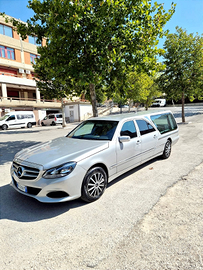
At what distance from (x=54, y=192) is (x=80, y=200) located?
0.69 meters

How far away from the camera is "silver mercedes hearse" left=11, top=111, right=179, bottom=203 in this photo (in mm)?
3131

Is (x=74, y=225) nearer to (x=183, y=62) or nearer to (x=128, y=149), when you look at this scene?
(x=128, y=149)

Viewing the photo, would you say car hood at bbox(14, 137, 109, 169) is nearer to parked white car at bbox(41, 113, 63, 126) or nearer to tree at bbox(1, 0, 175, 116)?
tree at bbox(1, 0, 175, 116)

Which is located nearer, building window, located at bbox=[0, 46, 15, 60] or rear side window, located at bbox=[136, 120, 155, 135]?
rear side window, located at bbox=[136, 120, 155, 135]

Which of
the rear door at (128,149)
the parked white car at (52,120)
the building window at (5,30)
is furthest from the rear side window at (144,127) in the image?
the building window at (5,30)

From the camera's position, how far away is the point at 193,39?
14.6m

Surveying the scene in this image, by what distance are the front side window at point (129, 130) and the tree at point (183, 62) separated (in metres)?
11.8

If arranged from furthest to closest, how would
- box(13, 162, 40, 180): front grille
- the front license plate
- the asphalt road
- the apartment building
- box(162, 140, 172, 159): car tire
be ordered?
the apartment building → box(162, 140, 172, 159): car tire → the front license plate → box(13, 162, 40, 180): front grille → the asphalt road

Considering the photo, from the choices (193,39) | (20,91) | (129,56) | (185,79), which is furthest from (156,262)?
(20,91)

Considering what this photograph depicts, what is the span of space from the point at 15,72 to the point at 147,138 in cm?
3383

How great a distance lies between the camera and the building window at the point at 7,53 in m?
30.0

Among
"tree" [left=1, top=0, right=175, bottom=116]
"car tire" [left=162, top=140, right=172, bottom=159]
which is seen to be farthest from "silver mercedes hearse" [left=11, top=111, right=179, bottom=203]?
"tree" [left=1, top=0, right=175, bottom=116]

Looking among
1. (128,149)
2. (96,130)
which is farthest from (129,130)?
(96,130)

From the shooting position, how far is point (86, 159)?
133 inches
